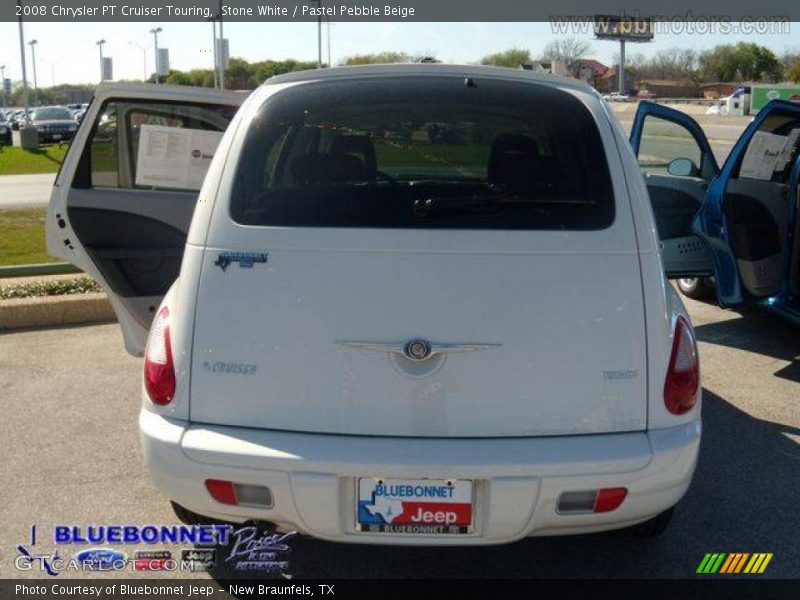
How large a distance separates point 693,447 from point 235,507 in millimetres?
1483

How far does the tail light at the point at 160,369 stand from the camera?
113 inches

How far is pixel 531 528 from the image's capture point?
2.75 metres

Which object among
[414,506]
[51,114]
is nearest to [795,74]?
[51,114]

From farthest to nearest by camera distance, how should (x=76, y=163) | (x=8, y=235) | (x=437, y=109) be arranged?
(x=8, y=235)
(x=76, y=163)
(x=437, y=109)

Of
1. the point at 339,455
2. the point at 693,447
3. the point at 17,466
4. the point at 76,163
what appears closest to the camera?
the point at 339,455

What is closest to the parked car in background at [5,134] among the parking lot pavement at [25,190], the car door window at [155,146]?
the parking lot pavement at [25,190]

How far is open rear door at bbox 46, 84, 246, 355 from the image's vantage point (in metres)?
4.82

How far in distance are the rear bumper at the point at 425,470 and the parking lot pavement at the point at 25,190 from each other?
426 inches

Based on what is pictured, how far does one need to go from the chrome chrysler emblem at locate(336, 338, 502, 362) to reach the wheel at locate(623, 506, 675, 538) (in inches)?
45.1

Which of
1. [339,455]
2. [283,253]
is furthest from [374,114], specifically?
[339,455]

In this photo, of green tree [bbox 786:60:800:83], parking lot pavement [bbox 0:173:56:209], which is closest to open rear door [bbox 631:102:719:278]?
parking lot pavement [bbox 0:173:56:209]

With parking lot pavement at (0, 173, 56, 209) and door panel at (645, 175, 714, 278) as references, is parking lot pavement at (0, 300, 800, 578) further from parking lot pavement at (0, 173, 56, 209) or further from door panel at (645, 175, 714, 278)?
parking lot pavement at (0, 173, 56, 209)

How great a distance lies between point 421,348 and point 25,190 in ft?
51.9

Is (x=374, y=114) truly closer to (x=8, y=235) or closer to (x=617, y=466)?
(x=617, y=466)
